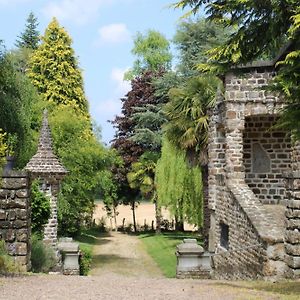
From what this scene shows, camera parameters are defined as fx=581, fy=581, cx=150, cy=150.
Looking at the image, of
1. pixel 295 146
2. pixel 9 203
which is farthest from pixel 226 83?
pixel 9 203

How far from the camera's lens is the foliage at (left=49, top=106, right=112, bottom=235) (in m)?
30.6

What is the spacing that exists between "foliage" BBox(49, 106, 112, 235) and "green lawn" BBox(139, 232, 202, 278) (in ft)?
15.0

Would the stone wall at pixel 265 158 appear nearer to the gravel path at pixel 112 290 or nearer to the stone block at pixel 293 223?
the stone block at pixel 293 223

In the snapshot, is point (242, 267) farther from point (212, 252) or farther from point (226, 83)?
point (226, 83)

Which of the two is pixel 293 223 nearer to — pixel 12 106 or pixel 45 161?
pixel 45 161

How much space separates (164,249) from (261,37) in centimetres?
2241

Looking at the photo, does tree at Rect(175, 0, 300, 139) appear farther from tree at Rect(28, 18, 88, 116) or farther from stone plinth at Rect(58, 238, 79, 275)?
tree at Rect(28, 18, 88, 116)

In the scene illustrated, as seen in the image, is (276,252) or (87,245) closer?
(276,252)

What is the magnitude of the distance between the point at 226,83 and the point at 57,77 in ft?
79.8

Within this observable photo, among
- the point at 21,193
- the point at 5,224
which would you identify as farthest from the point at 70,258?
the point at 21,193

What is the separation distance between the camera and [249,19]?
8945mm

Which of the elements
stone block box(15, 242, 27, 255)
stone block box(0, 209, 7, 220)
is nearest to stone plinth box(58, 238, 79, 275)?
stone block box(15, 242, 27, 255)

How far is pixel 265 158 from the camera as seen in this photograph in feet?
62.6

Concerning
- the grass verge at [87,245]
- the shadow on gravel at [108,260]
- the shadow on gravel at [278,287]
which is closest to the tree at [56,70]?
the grass verge at [87,245]
